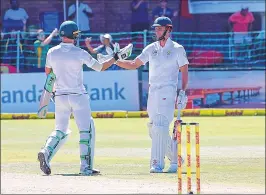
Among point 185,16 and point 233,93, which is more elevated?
point 185,16

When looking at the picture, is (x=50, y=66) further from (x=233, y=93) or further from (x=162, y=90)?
(x=233, y=93)

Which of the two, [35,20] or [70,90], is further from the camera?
[35,20]

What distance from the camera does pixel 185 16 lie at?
97.9ft

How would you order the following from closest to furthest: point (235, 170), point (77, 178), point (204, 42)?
point (77, 178) < point (235, 170) < point (204, 42)

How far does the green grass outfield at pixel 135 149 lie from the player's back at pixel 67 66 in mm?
1131

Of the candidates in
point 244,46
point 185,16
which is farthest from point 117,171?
point 185,16

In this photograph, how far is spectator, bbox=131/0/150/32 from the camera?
28347 millimetres

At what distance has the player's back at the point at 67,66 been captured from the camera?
1277 cm

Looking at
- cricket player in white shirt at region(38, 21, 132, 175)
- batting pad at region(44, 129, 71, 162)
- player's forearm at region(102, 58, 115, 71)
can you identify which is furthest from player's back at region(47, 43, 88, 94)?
batting pad at region(44, 129, 71, 162)

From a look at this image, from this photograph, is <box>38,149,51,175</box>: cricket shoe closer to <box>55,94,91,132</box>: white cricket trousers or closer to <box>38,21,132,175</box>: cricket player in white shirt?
<box>38,21,132,175</box>: cricket player in white shirt

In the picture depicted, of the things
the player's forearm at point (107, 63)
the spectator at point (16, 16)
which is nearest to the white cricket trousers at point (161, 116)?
the player's forearm at point (107, 63)

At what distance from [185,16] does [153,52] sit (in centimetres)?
1643

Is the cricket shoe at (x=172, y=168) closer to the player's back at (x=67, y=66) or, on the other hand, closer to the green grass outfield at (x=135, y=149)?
the green grass outfield at (x=135, y=149)

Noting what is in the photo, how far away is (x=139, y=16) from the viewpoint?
28.5 metres
